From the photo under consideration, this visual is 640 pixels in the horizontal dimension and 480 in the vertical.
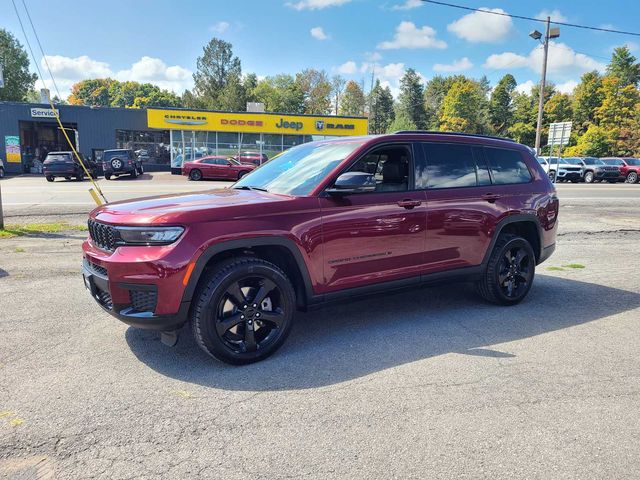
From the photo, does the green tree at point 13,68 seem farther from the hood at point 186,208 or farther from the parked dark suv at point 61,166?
the hood at point 186,208

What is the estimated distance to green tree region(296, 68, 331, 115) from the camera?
89.3m

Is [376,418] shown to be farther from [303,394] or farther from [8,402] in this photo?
[8,402]

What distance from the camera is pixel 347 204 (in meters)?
3.97

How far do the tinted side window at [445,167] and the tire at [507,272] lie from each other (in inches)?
32.4

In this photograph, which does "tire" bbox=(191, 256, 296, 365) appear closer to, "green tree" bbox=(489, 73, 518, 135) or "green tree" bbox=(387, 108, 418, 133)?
"green tree" bbox=(387, 108, 418, 133)

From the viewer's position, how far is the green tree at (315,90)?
89312 millimetres

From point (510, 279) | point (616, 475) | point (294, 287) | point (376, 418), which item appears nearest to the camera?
Answer: point (616, 475)

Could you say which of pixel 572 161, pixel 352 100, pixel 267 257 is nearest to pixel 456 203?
pixel 267 257

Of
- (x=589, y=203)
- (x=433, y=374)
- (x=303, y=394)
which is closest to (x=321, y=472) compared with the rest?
(x=303, y=394)

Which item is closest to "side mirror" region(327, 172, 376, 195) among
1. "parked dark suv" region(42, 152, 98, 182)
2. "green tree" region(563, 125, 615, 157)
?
"parked dark suv" region(42, 152, 98, 182)

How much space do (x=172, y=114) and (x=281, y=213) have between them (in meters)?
34.9

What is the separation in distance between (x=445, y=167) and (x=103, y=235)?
129 inches

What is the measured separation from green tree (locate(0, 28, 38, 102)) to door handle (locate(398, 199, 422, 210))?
3134 inches

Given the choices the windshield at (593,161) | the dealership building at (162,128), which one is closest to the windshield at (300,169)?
the dealership building at (162,128)
